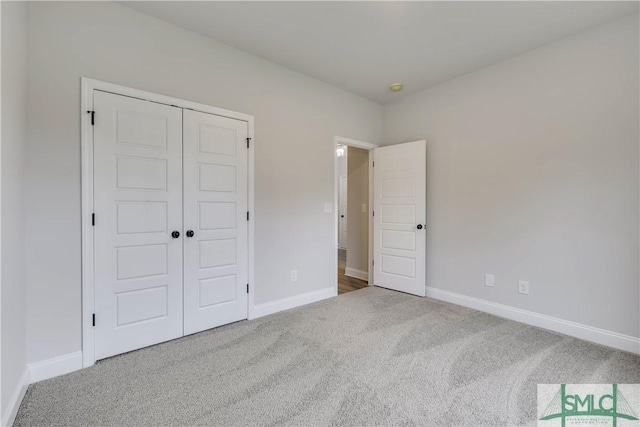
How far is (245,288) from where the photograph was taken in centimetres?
292

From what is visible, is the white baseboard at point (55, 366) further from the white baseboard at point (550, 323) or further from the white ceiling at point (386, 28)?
the white baseboard at point (550, 323)

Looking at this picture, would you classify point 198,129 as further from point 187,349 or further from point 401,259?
point 401,259

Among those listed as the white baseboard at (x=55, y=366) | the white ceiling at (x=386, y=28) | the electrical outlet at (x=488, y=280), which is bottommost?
the white baseboard at (x=55, y=366)

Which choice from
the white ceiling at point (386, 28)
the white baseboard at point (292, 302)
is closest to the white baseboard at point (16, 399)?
the white baseboard at point (292, 302)

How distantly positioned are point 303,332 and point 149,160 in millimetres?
2001

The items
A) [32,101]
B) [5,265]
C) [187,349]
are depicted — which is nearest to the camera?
[5,265]

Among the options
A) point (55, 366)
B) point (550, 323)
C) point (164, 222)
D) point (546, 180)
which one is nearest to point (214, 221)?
point (164, 222)

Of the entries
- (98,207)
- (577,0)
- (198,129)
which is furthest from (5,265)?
(577,0)

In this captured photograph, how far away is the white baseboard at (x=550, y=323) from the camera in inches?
92.0

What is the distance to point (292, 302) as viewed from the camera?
3293mm

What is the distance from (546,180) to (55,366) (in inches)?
170

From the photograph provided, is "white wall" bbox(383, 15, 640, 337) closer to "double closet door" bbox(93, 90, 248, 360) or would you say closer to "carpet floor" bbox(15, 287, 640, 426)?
"carpet floor" bbox(15, 287, 640, 426)

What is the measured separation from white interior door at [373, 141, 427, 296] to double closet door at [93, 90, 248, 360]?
2044 millimetres

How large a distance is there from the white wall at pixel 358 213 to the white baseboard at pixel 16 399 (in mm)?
3894
